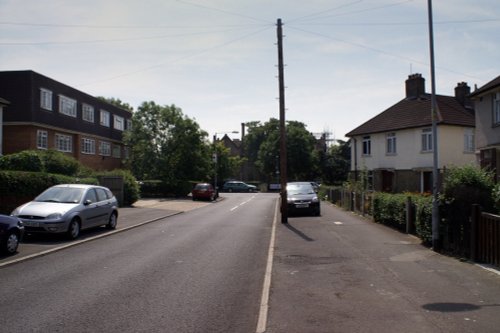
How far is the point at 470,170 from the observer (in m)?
12.4

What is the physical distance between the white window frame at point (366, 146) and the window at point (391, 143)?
7.05 feet

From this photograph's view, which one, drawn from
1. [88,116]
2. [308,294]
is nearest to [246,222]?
Result: [308,294]

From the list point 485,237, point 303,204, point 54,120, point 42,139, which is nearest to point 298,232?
point 303,204

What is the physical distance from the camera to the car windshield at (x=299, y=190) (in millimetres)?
25634

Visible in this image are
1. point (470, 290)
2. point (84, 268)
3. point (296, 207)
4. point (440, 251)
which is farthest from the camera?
point (296, 207)

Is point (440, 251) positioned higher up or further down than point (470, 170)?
further down

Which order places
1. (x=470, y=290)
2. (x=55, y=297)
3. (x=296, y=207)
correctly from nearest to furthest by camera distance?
1. (x=55, y=297)
2. (x=470, y=290)
3. (x=296, y=207)

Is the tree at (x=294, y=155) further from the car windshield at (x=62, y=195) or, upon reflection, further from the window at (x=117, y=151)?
the car windshield at (x=62, y=195)

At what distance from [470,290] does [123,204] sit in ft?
84.6

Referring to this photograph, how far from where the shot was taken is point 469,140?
34.7 metres

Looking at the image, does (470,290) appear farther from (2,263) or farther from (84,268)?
(2,263)

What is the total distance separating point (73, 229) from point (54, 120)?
25.9 meters

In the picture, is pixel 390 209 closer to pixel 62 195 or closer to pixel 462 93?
pixel 62 195

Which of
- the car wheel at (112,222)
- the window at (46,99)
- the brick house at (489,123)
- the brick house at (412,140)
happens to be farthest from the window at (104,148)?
the brick house at (489,123)
